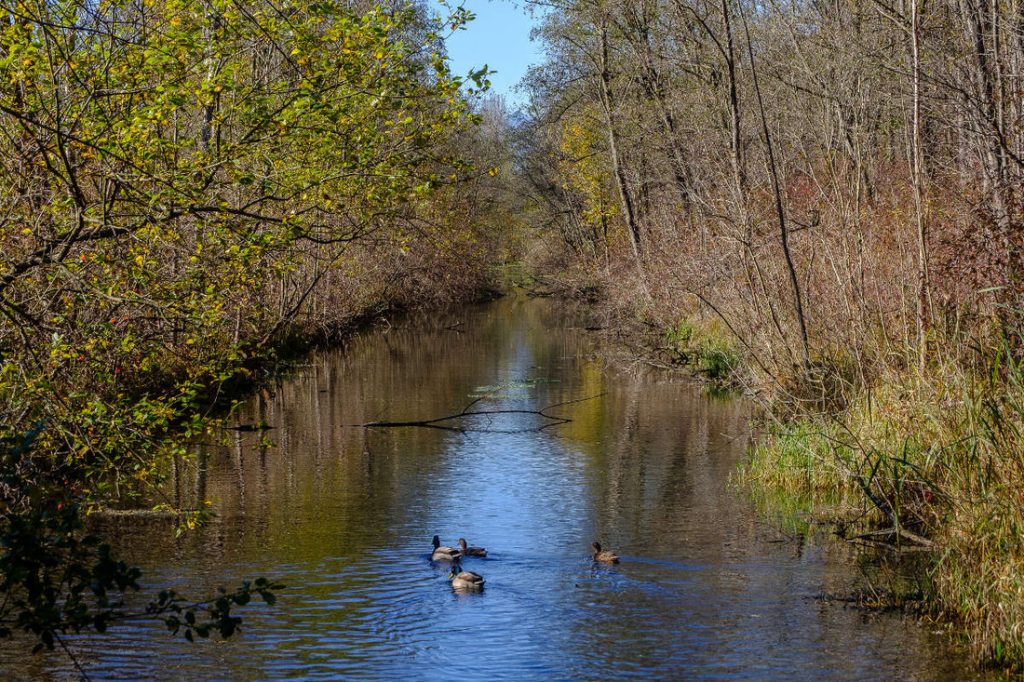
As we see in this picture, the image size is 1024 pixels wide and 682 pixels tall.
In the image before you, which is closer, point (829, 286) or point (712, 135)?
point (829, 286)

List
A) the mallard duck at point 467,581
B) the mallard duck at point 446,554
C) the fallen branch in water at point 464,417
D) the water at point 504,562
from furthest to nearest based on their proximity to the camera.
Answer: the fallen branch in water at point 464,417
the mallard duck at point 446,554
the mallard duck at point 467,581
the water at point 504,562

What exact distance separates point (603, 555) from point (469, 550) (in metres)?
1.27

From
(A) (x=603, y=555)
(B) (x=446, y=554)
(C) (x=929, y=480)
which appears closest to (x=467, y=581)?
(B) (x=446, y=554)

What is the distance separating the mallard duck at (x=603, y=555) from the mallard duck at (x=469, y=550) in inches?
A: 42.0

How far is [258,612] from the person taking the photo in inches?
364

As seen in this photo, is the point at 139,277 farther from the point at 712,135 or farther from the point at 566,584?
the point at 712,135

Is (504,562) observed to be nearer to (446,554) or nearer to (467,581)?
(446,554)

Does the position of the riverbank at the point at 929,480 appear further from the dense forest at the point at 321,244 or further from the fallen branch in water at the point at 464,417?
the fallen branch in water at the point at 464,417

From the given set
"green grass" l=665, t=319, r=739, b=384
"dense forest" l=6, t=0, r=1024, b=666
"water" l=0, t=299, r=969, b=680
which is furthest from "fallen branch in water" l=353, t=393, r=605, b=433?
"green grass" l=665, t=319, r=739, b=384

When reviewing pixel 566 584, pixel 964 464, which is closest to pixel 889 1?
pixel 964 464

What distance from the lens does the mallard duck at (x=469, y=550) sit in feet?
34.2

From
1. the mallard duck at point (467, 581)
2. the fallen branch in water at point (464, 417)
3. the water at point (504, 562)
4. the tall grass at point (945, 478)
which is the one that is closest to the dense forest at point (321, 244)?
the tall grass at point (945, 478)

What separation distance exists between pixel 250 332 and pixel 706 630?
13.2 m

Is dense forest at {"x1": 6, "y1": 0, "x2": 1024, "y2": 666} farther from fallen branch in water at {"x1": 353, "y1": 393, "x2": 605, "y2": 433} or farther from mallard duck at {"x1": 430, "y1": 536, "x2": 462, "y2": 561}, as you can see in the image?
fallen branch in water at {"x1": 353, "y1": 393, "x2": 605, "y2": 433}
